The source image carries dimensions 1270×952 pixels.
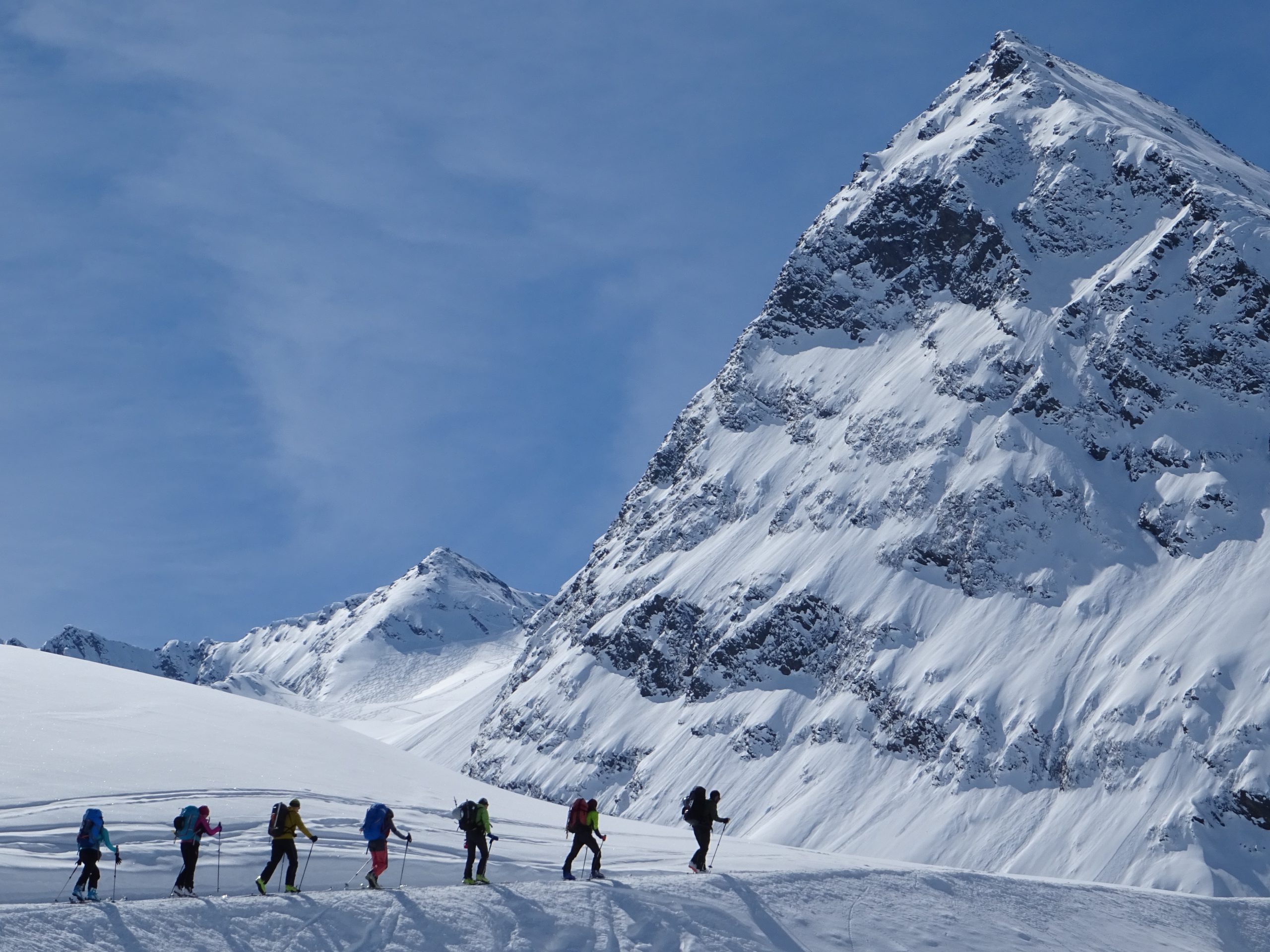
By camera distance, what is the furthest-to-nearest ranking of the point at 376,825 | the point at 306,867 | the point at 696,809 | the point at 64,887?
1. the point at 696,809
2. the point at 306,867
3. the point at 376,825
4. the point at 64,887

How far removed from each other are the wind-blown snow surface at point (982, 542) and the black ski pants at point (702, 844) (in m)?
78.4

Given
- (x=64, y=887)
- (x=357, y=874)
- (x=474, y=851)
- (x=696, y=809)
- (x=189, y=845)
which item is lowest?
(x=64, y=887)

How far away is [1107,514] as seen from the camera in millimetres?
124188

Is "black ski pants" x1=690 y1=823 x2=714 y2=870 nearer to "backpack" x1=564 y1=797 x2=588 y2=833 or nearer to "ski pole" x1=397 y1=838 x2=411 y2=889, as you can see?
"backpack" x1=564 y1=797 x2=588 y2=833

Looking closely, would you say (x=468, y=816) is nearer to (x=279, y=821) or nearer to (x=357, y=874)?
(x=357, y=874)

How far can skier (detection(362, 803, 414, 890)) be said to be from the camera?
20219mm

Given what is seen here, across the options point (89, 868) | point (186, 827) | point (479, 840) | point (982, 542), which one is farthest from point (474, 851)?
point (982, 542)

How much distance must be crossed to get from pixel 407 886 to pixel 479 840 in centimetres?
181

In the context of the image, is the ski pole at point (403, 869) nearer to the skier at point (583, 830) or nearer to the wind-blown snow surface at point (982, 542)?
the skier at point (583, 830)

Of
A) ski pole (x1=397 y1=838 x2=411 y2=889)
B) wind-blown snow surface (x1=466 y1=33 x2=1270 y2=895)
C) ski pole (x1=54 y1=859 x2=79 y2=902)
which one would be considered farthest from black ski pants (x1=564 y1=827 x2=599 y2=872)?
wind-blown snow surface (x1=466 y1=33 x2=1270 y2=895)

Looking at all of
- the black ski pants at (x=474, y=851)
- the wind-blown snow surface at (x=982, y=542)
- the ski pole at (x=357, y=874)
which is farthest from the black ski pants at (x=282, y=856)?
the wind-blown snow surface at (x=982, y=542)

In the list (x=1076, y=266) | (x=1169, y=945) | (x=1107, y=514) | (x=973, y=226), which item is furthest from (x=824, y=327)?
(x=1169, y=945)

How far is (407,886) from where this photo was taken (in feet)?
71.8

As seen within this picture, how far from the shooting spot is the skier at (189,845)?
18828 millimetres
